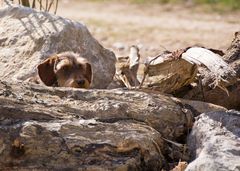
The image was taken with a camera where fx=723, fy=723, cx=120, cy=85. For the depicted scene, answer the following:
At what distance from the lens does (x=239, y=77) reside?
7.27 metres

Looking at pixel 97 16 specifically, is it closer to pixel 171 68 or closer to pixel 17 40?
pixel 17 40

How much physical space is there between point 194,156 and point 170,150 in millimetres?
223

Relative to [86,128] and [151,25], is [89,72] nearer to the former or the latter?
[86,128]

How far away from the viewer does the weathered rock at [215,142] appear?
16.6 ft

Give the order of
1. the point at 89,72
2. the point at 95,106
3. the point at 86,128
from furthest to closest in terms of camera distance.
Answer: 1. the point at 89,72
2. the point at 95,106
3. the point at 86,128

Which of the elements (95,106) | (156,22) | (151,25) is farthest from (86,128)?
(156,22)

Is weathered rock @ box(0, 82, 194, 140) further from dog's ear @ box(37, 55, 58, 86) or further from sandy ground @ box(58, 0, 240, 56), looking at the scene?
sandy ground @ box(58, 0, 240, 56)

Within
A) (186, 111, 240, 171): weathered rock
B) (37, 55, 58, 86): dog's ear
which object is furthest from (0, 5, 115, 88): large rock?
(186, 111, 240, 171): weathered rock

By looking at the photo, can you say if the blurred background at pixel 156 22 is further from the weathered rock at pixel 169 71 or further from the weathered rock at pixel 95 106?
the weathered rock at pixel 95 106

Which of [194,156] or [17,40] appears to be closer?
[194,156]

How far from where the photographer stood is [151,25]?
57.0ft

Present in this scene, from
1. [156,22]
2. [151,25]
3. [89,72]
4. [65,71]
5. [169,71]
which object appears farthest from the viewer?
[156,22]

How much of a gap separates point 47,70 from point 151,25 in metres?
9.85

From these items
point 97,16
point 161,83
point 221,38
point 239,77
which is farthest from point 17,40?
point 97,16
